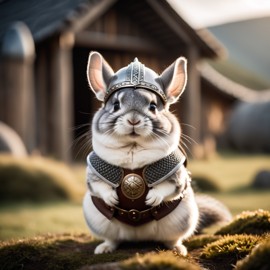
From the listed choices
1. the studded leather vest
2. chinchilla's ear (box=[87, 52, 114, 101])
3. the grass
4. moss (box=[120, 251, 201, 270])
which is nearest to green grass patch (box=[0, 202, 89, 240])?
the grass

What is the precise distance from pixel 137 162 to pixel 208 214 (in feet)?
3.71

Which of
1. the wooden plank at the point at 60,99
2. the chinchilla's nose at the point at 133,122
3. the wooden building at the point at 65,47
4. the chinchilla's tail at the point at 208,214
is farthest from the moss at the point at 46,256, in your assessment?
the wooden plank at the point at 60,99

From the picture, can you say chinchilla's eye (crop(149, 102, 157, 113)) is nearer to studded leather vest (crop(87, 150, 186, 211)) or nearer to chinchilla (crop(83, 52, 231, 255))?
chinchilla (crop(83, 52, 231, 255))

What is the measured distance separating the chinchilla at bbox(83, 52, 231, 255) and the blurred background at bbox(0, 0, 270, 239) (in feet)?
3.95

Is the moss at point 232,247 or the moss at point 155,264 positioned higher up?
the moss at point 155,264

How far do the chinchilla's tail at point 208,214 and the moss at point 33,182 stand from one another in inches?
106

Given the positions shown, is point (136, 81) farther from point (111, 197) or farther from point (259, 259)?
point (259, 259)

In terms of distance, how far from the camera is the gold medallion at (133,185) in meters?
2.94

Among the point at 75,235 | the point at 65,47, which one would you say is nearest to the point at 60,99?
the point at 65,47

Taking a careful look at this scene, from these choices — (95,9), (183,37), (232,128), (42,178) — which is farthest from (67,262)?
(232,128)

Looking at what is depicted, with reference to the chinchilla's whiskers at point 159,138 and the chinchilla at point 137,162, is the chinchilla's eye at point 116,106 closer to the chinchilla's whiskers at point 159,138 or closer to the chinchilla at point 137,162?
the chinchilla at point 137,162

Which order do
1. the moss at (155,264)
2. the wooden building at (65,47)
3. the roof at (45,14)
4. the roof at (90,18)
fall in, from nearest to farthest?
the moss at (155,264) < the wooden building at (65,47) < the roof at (45,14) < the roof at (90,18)

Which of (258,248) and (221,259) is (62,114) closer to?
(221,259)

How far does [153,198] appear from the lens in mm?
2938
